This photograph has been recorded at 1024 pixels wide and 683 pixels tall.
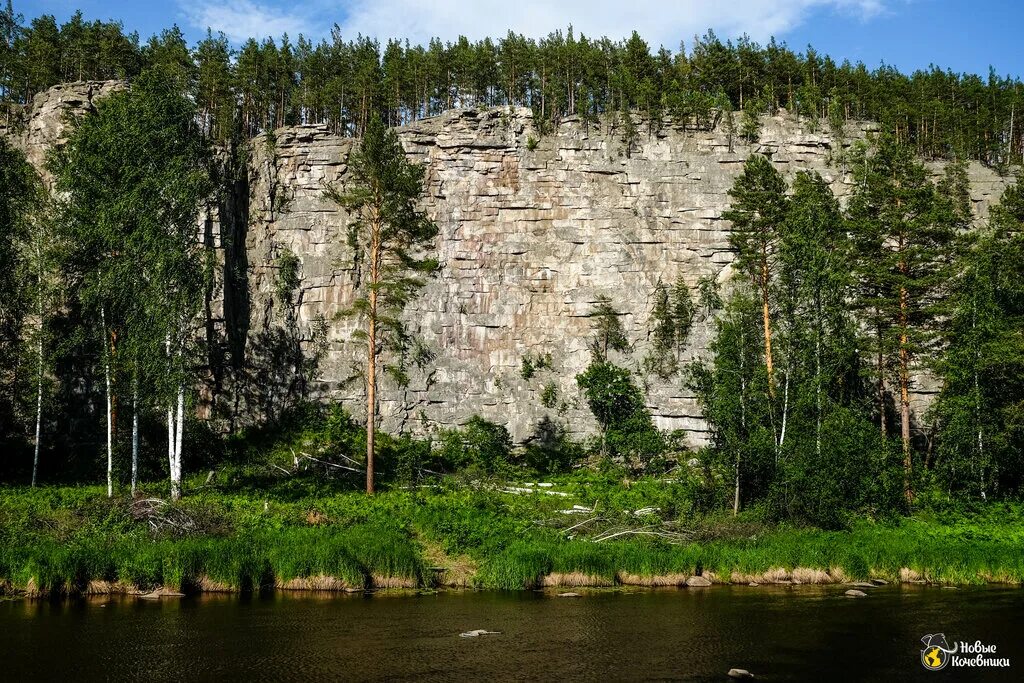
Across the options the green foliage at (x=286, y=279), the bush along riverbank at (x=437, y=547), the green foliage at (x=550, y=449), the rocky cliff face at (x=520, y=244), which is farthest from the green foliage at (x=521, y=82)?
the bush along riverbank at (x=437, y=547)

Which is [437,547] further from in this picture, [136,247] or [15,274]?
[15,274]

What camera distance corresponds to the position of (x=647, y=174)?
49469 mm

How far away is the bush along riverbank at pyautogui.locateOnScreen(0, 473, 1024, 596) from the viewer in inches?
851

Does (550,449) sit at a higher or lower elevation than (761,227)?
lower

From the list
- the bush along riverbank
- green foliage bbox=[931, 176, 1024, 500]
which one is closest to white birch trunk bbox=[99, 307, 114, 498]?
the bush along riverbank

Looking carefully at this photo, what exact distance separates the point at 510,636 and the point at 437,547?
8513 millimetres

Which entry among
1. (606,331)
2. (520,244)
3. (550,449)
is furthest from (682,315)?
(550,449)

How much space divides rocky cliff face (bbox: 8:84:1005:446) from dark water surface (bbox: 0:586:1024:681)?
23463 millimetres

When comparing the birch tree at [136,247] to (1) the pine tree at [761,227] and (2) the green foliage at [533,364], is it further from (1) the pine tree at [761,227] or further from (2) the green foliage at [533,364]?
(1) the pine tree at [761,227]

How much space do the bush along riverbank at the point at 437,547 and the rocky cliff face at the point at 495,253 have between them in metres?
15.7

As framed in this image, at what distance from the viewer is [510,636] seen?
55.5 ft

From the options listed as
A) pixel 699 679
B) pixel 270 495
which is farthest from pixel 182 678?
pixel 270 495

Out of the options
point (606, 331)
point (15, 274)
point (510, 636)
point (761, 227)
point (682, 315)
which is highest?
point (761, 227)

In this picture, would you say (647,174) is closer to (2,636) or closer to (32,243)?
(32,243)
